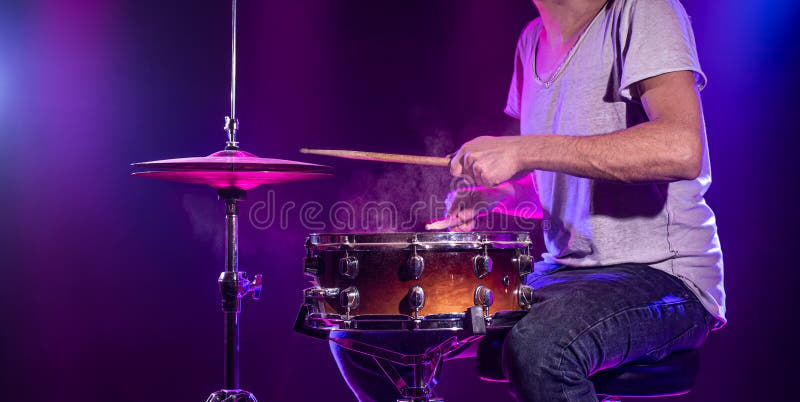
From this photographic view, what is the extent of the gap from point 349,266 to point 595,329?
1.95 feet

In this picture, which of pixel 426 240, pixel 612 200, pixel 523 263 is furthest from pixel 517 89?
pixel 426 240

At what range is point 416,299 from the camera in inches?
57.9

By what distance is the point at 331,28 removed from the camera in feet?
10.2

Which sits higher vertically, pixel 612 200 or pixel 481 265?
pixel 612 200

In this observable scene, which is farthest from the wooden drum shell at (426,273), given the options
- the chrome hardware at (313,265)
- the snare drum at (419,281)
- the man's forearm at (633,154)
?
the man's forearm at (633,154)

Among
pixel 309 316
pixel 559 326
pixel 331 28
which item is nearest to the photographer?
pixel 559 326

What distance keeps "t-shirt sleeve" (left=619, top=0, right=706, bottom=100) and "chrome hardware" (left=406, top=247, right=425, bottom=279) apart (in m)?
0.66

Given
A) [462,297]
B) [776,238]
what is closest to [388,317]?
[462,297]

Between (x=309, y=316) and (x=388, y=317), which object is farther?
(x=309, y=316)

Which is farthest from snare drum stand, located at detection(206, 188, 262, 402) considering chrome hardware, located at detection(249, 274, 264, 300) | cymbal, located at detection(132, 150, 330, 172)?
cymbal, located at detection(132, 150, 330, 172)

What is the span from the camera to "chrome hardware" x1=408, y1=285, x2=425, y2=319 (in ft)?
4.83

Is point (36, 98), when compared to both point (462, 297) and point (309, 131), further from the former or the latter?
point (462, 297)

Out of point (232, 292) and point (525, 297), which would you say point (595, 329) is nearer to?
point (525, 297)

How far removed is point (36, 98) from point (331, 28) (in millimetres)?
1444
